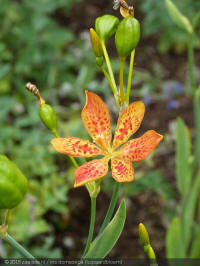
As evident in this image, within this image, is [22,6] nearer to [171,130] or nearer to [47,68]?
[47,68]

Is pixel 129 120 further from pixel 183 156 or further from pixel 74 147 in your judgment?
pixel 183 156

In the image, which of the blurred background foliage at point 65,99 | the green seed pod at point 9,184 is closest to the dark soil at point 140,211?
the blurred background foliage at point 65,99

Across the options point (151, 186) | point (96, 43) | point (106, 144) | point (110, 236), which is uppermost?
point (96, 43)

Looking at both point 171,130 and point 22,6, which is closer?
point 171,130

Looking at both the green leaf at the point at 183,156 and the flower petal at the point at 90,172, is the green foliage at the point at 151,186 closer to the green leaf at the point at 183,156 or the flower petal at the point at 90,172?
the green leaf at the point at 183,156

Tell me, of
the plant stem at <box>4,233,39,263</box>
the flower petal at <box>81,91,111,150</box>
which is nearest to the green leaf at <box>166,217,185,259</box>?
the flower petal at <box>81,91,111,150</box>

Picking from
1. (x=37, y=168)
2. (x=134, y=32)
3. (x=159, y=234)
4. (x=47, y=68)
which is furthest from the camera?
(x=47, y=68)

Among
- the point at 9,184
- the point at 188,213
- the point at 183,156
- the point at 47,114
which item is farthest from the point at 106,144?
the point at 188,213

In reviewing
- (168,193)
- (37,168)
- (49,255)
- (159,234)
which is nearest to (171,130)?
(168,193)
